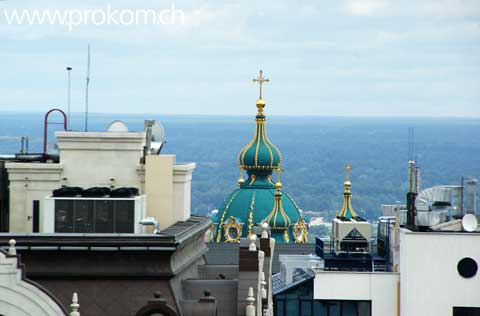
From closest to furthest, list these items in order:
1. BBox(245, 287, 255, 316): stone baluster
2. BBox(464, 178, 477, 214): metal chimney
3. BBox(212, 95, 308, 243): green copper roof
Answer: BBox(245, 287, 255, 316): stone baluster → BBox(464, 178, 477, 214): metal chimney → BBox(212, 95, 308, 243): green copper roof

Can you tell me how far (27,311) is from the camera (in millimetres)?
33594

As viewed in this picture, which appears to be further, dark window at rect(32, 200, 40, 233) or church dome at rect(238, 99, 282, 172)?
church dome at rect(238, 99, 282, 172)

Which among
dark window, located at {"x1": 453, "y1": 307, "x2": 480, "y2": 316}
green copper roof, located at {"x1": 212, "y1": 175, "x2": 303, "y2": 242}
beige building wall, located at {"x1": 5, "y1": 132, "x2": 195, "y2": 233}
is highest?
beige building wall, located at {"x1": 5, "y1": 132, "x2": 195, "y2": 233}

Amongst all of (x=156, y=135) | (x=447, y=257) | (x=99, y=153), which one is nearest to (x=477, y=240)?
(x=447, y=257)

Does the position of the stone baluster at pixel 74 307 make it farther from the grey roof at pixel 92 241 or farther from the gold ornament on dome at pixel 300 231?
the gold ornament on dome at pixel 300 231

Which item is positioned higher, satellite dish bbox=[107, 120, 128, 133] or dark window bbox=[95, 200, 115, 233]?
satellite dish bbox=[107, 120, 128, 133]

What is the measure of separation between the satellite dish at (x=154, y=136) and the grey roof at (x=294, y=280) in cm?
2786

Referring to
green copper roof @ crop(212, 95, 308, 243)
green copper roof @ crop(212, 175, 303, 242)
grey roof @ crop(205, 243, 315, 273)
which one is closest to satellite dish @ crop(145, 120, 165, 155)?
grey roof @ crop(205, 243, 315, 273)

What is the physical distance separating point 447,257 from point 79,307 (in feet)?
124

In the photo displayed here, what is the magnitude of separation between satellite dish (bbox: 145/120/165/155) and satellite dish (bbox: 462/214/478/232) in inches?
1018

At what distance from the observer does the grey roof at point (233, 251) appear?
301ft

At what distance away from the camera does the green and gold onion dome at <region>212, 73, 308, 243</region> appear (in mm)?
107875

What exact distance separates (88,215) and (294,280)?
3809 cm

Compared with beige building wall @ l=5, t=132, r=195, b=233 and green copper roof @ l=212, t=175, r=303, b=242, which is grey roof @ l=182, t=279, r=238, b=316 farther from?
green copper roof @ l=212, t=175, r=303, b=242
